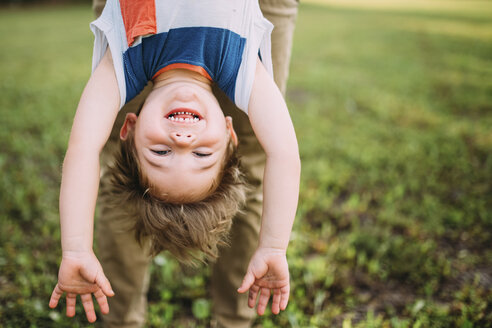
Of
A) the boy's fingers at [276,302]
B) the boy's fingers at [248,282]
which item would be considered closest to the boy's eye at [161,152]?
the boy's fingers at [248,282]

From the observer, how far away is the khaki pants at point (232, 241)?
173cm

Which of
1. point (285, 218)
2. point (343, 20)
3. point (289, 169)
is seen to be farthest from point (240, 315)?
point (343, 20)

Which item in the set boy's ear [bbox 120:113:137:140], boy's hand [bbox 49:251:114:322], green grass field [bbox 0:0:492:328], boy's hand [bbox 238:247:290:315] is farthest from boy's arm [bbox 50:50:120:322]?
green grass field [bbox 0:0:492:328]

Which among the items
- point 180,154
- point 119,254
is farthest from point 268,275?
point 119,254

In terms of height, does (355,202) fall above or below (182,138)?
below

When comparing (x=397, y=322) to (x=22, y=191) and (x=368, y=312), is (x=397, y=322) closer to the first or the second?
(x=368, y=312)

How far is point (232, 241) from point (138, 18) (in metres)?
1.07

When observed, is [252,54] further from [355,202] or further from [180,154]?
[355,202]

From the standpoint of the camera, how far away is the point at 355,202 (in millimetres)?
2812

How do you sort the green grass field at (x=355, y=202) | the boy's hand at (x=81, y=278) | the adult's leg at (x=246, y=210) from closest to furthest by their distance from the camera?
the boy's hand at (x=81, y=278) < the adult's leg at (x=246, y=210) < the green grass field at (x=355, y=202)

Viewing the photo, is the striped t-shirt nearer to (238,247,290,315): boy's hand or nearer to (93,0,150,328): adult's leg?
(93,0,150,328): adult's leg

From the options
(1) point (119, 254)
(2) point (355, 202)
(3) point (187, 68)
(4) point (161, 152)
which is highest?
(3) point (187, 68)

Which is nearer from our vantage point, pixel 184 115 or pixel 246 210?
pixel 184 115

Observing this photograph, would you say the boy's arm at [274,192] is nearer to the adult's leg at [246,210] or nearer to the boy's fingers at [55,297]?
the adult's leg at [246,210]
